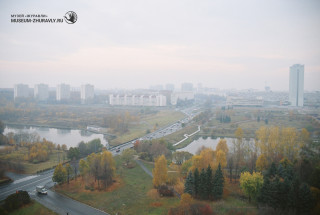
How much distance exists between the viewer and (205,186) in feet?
13.1

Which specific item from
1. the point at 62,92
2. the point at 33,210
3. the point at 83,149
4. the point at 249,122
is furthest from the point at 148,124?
the point at 62,92

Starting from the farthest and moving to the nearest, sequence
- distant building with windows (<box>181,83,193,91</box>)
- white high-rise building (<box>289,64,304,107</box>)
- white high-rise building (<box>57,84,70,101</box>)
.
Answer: distant building with windows (<box>181,83,193,91</box>) → white high-rise building (<box>57,84,70,101</box>) → white high-rise building (<box>289,64,304,107</box>)

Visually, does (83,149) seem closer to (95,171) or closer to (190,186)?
(95,171)

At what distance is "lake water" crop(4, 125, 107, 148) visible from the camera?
9766mm

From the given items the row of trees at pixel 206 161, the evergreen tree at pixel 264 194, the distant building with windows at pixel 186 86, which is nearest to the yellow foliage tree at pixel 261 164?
the row of trees at pixel 206 161

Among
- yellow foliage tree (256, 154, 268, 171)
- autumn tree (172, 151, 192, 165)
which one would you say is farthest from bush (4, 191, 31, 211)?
yellow foliage tree (256, 154, 268, 171)

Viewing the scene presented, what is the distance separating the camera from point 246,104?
16.5m

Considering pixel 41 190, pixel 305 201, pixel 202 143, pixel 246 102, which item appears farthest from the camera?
pixel 246 102

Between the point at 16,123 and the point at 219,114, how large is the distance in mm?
11419

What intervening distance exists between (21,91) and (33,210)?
1856cm

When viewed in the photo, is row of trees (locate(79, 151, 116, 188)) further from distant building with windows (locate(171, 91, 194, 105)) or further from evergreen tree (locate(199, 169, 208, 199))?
distant building with windows (locate(171, 91, 194, 105))

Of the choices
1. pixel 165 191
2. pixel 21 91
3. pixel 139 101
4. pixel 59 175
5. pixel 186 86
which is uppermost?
pixel 186 86

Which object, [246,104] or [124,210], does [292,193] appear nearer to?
[124,210]

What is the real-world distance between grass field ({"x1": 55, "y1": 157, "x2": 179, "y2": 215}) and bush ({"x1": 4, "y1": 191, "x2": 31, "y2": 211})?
75cm
